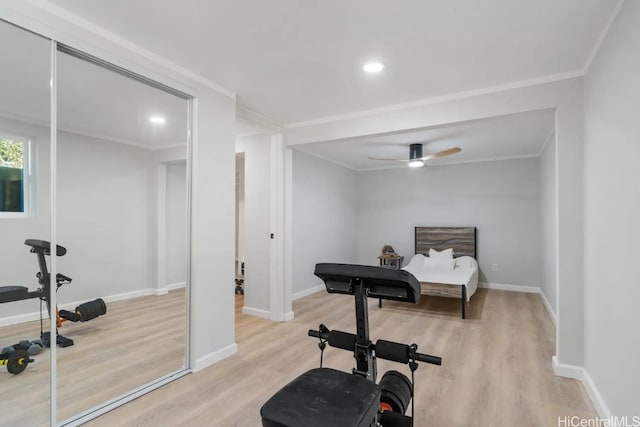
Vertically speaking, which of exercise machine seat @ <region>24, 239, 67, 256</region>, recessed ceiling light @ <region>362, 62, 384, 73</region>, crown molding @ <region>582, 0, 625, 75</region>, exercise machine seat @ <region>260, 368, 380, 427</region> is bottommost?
exercise machine seat @ <region>260, 368, 380, 427</region>

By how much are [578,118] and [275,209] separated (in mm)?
3111

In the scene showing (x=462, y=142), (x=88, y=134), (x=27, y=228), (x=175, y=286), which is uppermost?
(x=462, y=142)

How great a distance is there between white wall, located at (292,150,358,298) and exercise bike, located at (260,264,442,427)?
3491mm

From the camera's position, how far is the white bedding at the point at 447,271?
442 cm

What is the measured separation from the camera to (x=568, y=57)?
7.70ft

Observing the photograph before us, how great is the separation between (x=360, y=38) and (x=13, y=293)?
259 cm

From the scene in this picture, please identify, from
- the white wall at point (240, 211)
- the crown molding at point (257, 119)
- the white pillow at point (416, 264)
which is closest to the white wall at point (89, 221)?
the crown molding at point (257, 119)

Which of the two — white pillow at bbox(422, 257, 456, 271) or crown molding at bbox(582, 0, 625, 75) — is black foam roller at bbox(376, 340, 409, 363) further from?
white pillow at bbox(422, 257, 456, 271)

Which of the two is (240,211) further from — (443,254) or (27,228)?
(27,228)

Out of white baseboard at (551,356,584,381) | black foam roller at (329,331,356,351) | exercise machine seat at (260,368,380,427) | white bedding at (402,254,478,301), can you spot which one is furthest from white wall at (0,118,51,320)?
white bedding at (402,254,478,301)

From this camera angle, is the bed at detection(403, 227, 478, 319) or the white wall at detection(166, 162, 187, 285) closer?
the white wall at detection(166, 162, 187, 285)

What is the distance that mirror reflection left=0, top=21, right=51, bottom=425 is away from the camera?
1.74 metres

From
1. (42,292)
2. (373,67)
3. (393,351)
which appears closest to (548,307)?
(393,351)

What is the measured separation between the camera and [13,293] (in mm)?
1769
